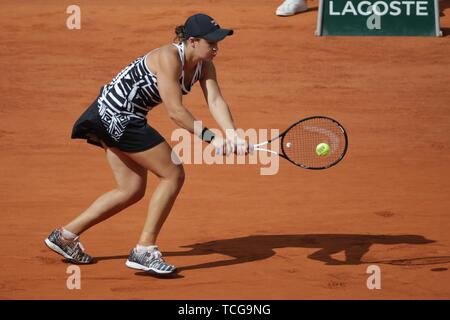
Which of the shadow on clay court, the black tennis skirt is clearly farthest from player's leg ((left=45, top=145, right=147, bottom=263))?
the shadow on clay court

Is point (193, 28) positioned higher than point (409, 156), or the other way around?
point (193, 28)

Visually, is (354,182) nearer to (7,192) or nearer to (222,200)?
(222,200)

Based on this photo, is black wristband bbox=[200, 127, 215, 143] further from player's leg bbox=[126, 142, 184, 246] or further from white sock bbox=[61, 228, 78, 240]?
white sock bbox=[61, 228, 78, 240]

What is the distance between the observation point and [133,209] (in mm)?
9406

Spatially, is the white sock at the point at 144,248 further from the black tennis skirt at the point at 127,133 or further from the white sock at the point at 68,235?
the black tennis skirt at the point at 127,133

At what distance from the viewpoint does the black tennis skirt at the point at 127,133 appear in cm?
736

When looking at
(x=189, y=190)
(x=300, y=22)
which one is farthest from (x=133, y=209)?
(x=300, y=22)

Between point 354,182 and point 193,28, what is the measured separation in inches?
141

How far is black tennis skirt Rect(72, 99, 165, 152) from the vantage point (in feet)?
24.2

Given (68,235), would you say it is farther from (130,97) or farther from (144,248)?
(130,97)

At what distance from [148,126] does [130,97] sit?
252mm

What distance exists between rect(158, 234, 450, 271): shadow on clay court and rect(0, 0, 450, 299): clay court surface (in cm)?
2

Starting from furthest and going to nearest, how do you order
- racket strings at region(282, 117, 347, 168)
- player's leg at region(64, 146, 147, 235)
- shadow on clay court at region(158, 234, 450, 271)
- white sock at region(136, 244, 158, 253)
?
racket strings at region(282, 117, 347, 168) < shadow on clay court at region(158, 234, 450, 271) < player's leg at region(64, 146, 147, 235) < white sock at region(136, 244, 158, 253)

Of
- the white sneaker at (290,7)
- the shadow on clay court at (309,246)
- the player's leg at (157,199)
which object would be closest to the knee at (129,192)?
the player's leg at (157,199)
